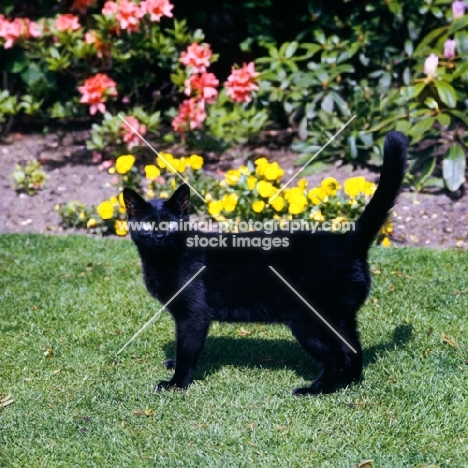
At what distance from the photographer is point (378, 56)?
7074 mm

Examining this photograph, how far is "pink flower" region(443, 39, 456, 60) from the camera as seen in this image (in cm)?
650

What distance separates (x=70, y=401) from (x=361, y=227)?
1.72m

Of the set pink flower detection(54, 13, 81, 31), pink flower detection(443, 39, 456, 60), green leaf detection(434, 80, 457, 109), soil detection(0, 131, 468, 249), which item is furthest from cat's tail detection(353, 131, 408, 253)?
pink flower detection(54, 13, 81, 31)

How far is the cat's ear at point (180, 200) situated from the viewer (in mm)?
3943

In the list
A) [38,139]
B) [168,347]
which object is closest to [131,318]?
[168,347]

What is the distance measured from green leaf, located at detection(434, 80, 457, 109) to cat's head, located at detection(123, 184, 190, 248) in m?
3.20

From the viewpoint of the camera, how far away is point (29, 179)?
6.84 metres

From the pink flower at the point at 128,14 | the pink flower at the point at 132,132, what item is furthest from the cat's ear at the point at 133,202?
the pink flower at the point at 128,14

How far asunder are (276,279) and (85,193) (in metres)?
3.43

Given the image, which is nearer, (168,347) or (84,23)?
(168,347)

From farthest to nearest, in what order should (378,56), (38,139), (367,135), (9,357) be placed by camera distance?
(38,139) < (378,56) < (367,135) < (9,357)

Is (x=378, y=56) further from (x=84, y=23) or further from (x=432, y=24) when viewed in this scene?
(x=84, y=23)

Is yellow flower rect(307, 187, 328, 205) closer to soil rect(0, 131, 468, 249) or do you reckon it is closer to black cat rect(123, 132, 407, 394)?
soil rect(0, 131, 468, 249)

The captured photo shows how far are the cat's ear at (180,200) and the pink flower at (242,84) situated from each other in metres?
3.00
